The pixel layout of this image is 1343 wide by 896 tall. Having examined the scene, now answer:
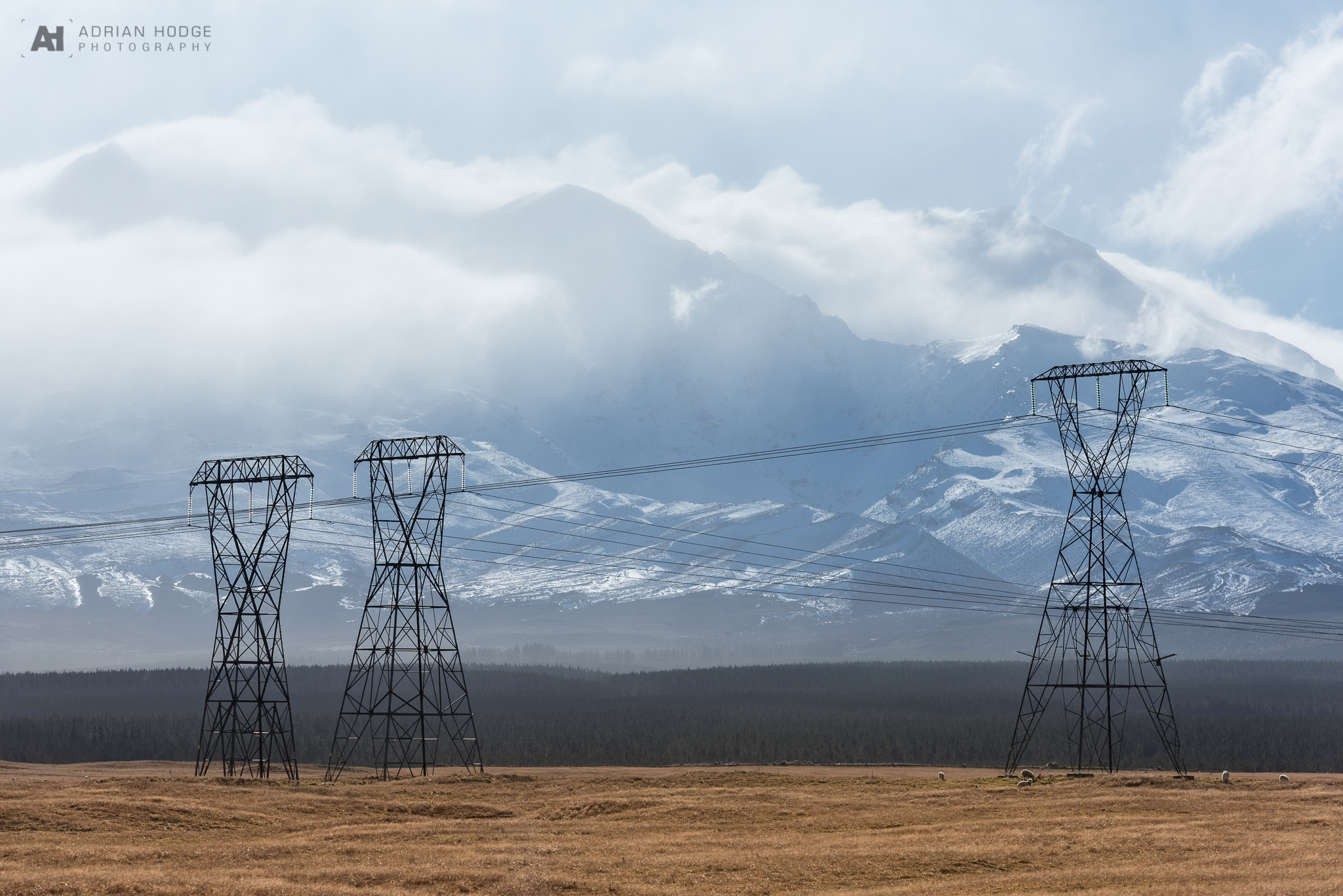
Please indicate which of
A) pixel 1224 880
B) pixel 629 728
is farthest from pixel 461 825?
pixel 629 728

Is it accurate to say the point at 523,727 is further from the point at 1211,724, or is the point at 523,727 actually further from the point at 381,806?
the point at 381,806

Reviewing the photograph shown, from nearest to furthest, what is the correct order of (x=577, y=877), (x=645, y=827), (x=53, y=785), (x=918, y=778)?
(x=577, y=877) < (x=645, y=827) < (x=53, y=785) < (x=918, y=778)

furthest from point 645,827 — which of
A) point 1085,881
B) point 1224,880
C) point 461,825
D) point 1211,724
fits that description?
point 1211,724

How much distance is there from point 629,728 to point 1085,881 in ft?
419

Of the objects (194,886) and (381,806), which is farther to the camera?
(381,806)

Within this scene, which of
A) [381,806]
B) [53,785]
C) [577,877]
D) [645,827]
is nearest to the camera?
[577,877]

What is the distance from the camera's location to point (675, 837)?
47.3 m

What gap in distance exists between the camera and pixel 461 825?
51.4 metres

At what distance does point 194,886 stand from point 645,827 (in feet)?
68.8

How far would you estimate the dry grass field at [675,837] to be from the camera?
1438 inches

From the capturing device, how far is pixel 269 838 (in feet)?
154

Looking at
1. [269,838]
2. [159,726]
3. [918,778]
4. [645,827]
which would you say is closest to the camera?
[269,838]

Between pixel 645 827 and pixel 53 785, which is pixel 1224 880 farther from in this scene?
pixel 53 785

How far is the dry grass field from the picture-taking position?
3653cm
